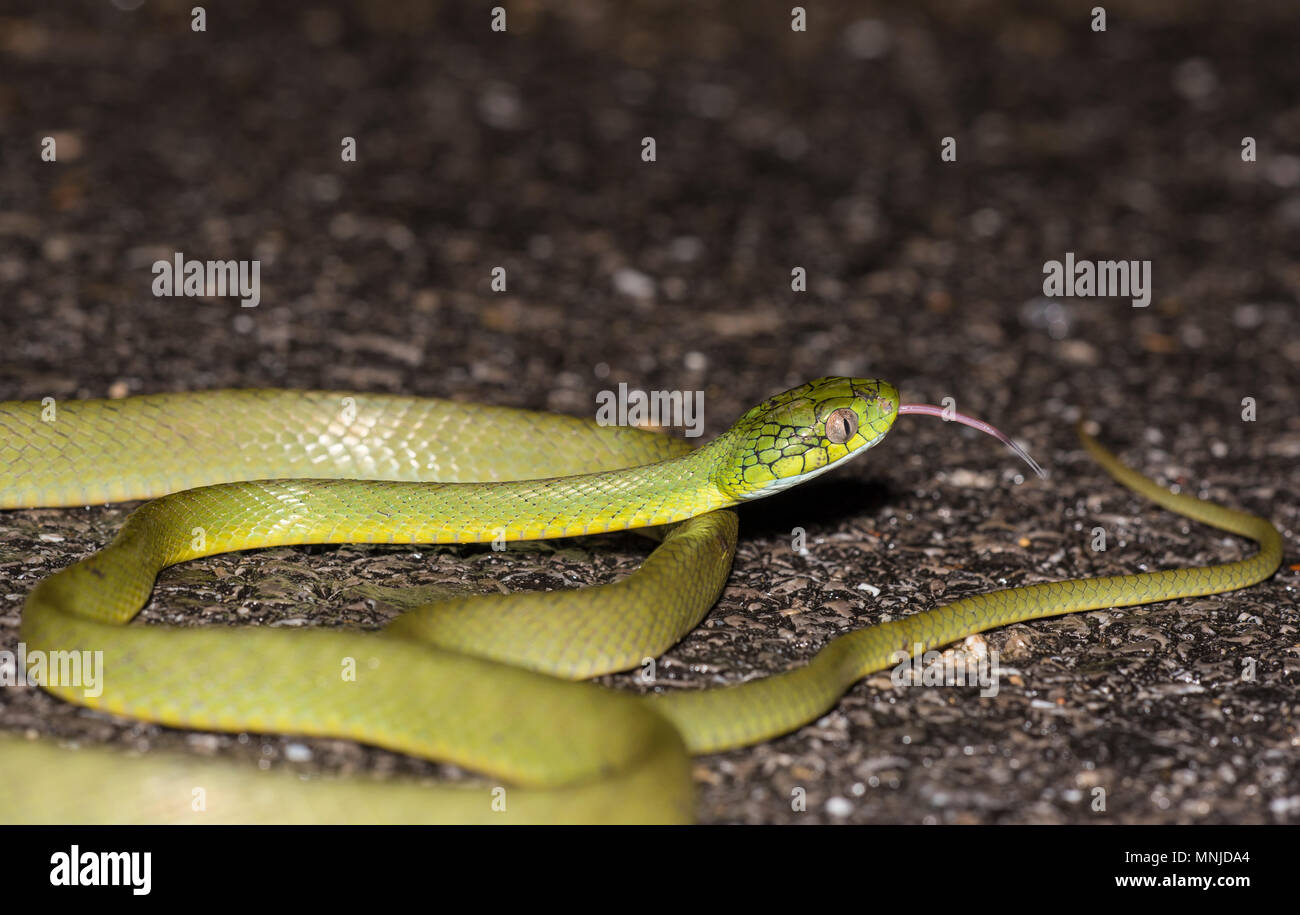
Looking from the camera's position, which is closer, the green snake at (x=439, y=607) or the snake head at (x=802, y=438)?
the green snake at (x=439, y=607)


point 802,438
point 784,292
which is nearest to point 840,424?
point 802,438

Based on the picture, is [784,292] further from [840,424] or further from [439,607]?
[439,607]

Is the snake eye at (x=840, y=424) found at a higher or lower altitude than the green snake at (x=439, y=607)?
higher

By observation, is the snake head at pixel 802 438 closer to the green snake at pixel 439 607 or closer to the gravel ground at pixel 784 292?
the green snake at pixel 439 607

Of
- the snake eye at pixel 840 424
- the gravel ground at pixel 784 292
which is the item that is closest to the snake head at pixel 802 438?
the snake eye at pixel 840 424

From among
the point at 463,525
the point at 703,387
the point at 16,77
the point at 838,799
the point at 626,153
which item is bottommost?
the point at 838,799

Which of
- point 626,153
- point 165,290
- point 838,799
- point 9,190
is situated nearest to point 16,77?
point 9,190

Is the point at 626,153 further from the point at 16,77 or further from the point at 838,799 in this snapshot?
the point at 838,799
